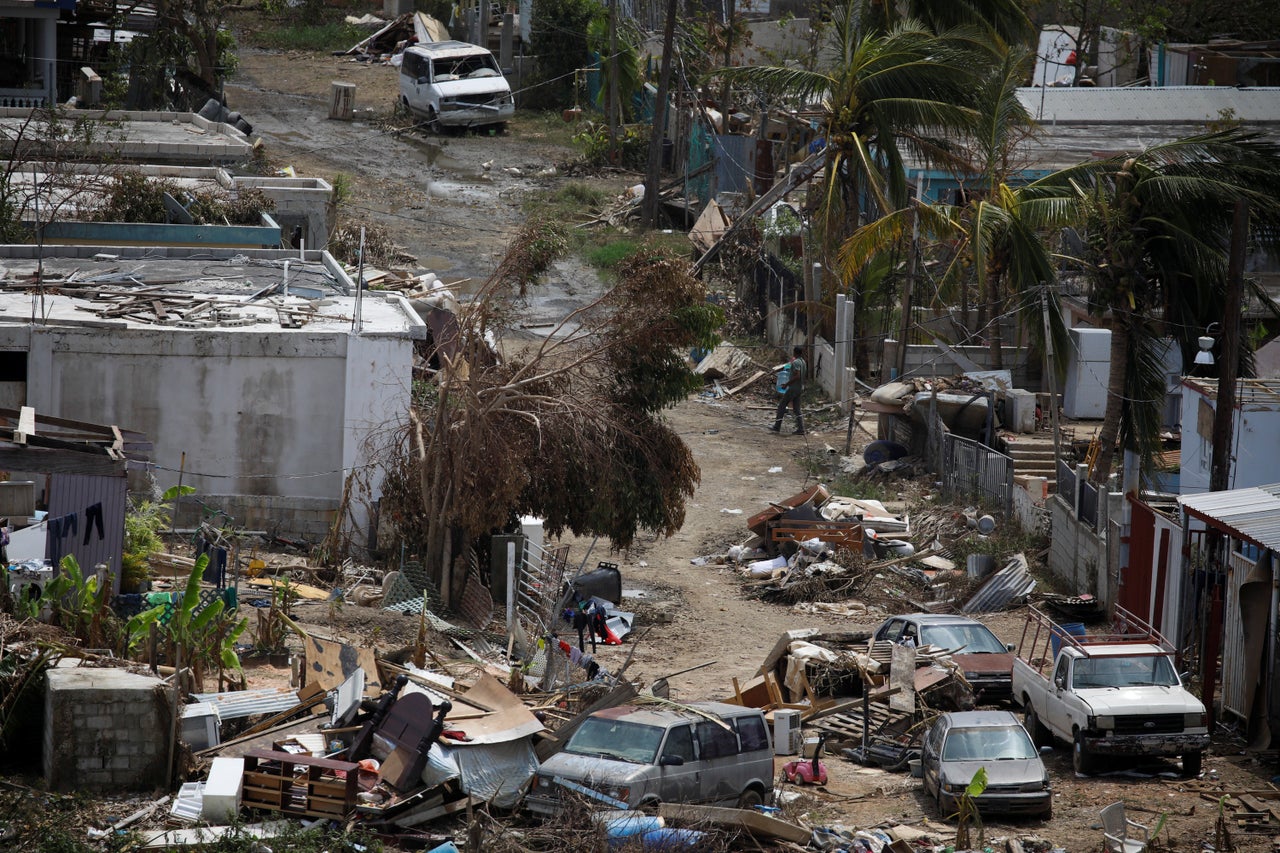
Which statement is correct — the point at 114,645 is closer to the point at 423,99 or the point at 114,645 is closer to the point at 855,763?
the point at 855,763

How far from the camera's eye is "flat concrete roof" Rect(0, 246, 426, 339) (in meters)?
21.1

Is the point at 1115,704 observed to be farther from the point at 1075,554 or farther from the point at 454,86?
the point at 454,86

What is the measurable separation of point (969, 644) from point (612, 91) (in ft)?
94.0

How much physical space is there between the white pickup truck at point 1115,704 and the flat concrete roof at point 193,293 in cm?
1052

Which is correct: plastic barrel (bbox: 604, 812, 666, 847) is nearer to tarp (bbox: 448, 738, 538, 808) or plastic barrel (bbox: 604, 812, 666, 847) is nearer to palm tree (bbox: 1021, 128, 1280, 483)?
tarp (bbox: 448, 738, 538, 808)

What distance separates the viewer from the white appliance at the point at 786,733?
15.2 meters

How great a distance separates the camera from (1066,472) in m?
21.7

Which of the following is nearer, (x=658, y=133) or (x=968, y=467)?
(x=968, y=467)

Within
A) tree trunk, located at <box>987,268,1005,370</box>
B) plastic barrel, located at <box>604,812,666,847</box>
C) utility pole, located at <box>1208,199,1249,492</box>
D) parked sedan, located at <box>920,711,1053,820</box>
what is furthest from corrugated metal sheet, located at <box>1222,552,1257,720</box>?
tree trunk, located at <box>987,268,1005,370</box>

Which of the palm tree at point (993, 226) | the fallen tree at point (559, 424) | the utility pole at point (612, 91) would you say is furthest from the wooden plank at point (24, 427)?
the utility pole at point (612, 91)

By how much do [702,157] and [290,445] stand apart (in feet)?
73.1

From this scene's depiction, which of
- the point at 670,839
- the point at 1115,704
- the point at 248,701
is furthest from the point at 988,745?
the point at 248,701

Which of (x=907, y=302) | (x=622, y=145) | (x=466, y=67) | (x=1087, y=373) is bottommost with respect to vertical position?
(x=1087, y=373)

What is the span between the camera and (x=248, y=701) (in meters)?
13.5
